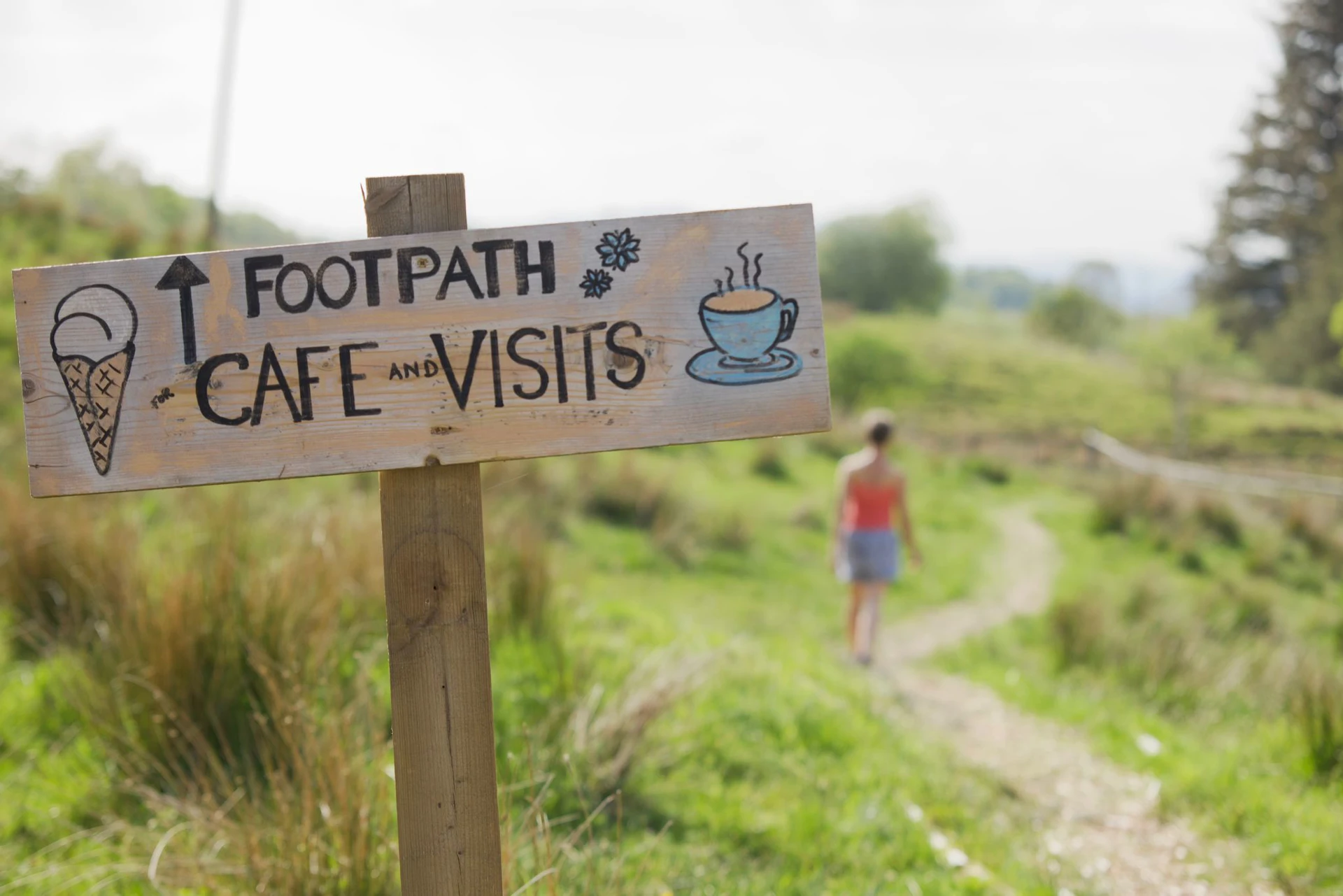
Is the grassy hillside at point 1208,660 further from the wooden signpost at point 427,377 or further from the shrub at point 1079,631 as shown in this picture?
the wooden signpost at point 427,377

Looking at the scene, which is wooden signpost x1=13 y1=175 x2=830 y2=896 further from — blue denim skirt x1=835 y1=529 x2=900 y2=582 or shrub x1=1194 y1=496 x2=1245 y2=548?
shrub x1=1194 y1=496 x2=1245 y2=548

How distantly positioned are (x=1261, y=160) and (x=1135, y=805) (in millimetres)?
32912

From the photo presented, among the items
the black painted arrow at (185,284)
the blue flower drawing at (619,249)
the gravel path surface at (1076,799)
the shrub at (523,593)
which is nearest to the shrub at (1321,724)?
the gravel path surface at (1076,799)

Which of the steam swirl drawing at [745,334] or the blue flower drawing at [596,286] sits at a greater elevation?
the blue flower drawing at [596,286]

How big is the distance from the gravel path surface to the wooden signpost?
219 centimetres

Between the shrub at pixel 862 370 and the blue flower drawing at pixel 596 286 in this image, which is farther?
the shrub at pixel 862 370

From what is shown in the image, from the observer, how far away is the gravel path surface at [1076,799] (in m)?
3.18

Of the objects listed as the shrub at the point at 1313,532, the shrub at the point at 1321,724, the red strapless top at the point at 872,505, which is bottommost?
the shrub at the point at 1313,532

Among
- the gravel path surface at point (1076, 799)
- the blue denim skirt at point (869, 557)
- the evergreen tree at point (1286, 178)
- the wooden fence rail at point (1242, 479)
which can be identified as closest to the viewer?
the gravel path surface at point (1076, 799)

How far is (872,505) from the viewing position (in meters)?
6.24

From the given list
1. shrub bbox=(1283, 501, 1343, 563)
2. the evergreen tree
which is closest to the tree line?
the evergreen tree

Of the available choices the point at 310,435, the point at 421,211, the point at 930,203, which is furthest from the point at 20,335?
the point at 930,203

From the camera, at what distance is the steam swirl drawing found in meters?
1.80

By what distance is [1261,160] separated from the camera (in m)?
30.2
